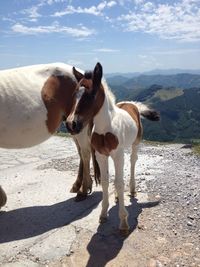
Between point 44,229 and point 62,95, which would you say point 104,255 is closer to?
point 44,229

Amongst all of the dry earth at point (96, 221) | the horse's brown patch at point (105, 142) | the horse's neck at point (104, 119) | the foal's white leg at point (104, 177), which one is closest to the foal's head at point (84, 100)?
the horse's neck at point (104, 119)

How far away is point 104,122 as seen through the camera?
4.75 metres

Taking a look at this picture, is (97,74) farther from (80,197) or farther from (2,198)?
(2,198)

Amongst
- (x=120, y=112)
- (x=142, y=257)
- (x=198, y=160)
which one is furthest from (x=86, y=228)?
(x=198, y=160)

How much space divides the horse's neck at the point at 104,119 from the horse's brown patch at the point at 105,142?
70mm

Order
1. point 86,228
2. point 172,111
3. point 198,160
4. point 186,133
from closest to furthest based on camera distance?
point 86,228 < point 198,160 < point 186,133 < point 172,111

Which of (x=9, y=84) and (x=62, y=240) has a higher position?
(x=9, y=84)

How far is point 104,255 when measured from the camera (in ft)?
15.1

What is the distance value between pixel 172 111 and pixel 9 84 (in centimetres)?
17704

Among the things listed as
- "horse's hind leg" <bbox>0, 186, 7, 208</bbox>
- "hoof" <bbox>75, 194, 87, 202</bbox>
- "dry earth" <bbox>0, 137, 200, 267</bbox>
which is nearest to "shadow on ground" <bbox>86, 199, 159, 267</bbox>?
"dry earth" <bbox>0, 137, 200, 267</bbox>

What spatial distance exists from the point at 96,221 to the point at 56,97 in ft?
6.78

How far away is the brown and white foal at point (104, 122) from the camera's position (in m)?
4.07

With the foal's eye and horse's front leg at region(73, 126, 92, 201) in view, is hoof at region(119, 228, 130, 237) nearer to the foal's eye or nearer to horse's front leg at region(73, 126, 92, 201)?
horse's front leg at region(73, 126, 92, 201)

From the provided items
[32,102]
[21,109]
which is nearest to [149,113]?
[32,102]
